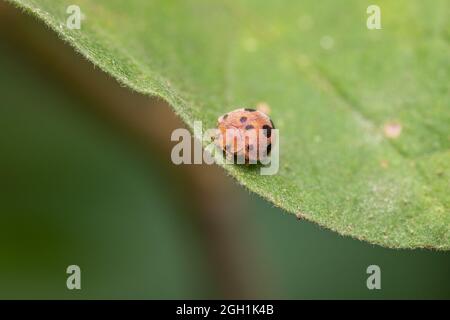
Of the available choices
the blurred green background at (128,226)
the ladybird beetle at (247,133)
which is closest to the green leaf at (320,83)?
the ladybird beetle at (247,133)

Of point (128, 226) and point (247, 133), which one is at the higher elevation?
point (247, 133)

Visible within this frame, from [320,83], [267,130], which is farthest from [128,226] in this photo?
[267,130]

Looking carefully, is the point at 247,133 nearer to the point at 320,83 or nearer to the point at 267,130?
the point at 267,130

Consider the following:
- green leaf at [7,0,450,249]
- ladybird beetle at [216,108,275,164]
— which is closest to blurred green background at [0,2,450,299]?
green leaf at [7,0,450,249]

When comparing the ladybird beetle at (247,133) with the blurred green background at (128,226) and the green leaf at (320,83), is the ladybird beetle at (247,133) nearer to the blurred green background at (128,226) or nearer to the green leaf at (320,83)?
Answer: the green leaf at (320,83)

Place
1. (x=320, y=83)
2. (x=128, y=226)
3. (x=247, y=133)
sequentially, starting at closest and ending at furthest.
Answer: (x=247, y=133), (x=320, y=83), (x=128, y=226)

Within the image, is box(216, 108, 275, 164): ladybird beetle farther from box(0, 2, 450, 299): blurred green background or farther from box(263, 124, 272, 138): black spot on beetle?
box(0, 2, 450, 299): blurred green background
